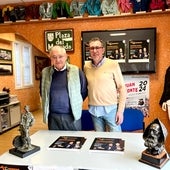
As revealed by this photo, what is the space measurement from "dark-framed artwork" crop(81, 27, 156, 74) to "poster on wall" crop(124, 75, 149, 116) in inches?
5.2

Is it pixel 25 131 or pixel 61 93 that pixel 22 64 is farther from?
pixel 25 131

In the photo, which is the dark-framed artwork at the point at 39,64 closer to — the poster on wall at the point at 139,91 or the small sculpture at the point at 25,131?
the poster on wall at the point at 139,91

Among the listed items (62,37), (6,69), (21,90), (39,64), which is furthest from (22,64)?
(62,37)

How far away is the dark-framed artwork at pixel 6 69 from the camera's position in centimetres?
563

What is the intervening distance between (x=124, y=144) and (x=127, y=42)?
183cm

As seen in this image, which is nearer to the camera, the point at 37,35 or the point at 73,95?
the point at 73,95

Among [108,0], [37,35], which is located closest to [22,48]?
[37,35]

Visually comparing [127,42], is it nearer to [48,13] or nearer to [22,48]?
[48,13]

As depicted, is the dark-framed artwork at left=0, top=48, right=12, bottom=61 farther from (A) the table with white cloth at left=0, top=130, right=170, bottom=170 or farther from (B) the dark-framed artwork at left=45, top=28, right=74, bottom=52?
(A) the table with white cloth at left=0, top=130, right=170, bottom=170

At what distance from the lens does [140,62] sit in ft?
10.5

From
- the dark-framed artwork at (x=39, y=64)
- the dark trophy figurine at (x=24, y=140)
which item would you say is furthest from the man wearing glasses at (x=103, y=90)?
the dark-framed artwork at (x=39, y=64)

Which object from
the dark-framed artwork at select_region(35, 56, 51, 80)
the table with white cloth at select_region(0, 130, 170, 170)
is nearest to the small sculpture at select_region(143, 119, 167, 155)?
the table with white cloth at select_region(0, 130, 170, 170)

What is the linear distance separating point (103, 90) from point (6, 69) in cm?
420

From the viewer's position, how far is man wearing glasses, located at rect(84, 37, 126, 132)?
2.29 m
